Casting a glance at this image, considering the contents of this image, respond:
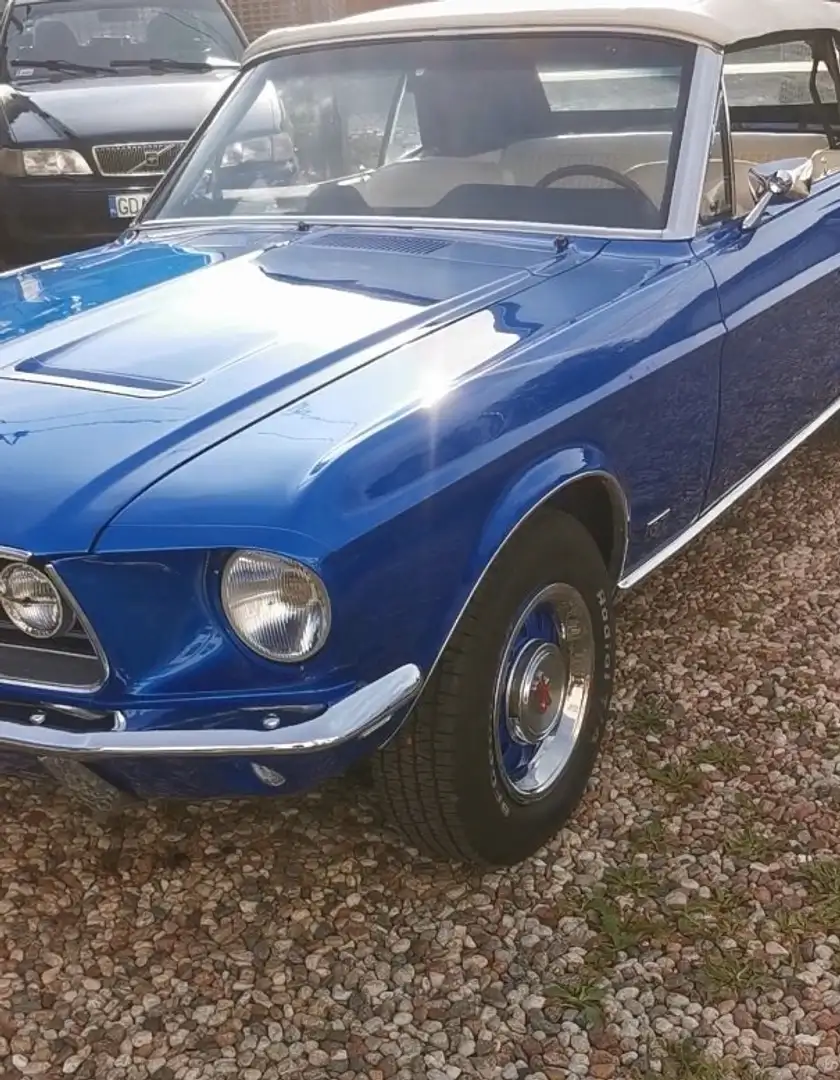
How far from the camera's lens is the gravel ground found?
224 cm

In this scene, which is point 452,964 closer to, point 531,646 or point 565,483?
point 531,646

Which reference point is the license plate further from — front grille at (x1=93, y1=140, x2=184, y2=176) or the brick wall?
the brick wall

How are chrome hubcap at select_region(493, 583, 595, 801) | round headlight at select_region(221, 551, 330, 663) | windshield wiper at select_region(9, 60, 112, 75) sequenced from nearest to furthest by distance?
round headlight at select_region(221, 551, 330, 663)
chrome hubcap at select_region(493, 583, 595, 801)
windshield wiper at select_region(9, 60, 112, 75)

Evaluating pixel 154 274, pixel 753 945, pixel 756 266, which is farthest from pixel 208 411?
pixel 756 266

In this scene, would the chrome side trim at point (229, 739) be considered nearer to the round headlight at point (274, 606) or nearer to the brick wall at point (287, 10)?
the round headlight at point (274, 606)

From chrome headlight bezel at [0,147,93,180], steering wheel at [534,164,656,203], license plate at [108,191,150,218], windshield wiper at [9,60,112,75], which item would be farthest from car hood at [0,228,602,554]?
windshield wiper at [9,60,112,75]

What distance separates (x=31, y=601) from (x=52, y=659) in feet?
0.36

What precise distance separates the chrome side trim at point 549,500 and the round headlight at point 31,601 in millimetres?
667

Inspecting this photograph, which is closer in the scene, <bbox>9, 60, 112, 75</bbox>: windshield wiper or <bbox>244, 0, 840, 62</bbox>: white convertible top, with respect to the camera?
<bbox>244, 0, 840, 62</bbox>: white convertible top

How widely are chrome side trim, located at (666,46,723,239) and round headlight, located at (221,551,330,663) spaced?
1.61 m

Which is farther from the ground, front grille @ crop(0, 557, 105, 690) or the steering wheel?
the steering wheel

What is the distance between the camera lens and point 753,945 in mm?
2438

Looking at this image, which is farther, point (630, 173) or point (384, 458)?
point (630, 173)

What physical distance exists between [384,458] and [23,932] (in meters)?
1.33
